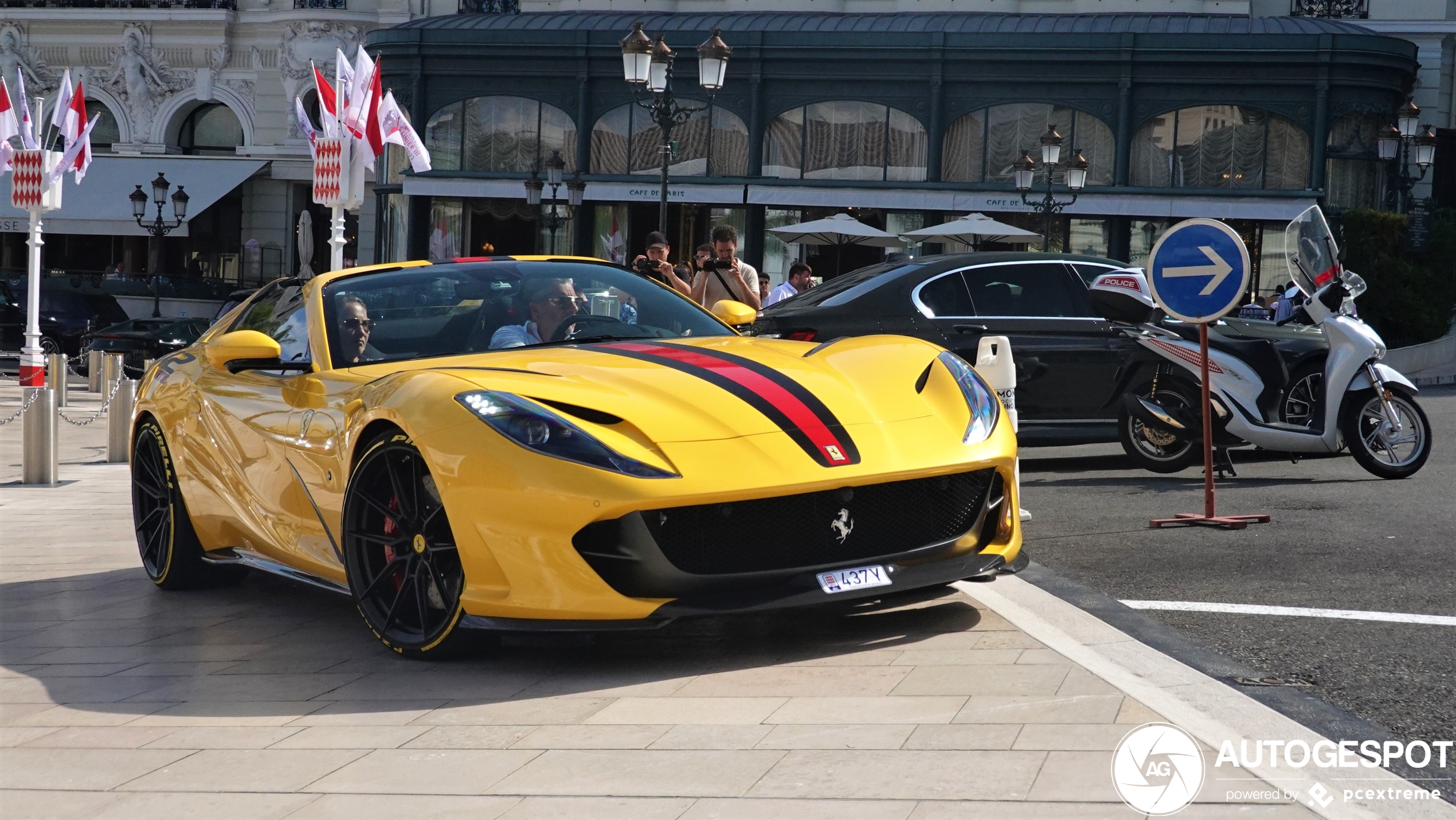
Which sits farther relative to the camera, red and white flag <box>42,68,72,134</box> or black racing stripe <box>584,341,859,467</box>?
red and white flag <box>42,68,72,134</box>

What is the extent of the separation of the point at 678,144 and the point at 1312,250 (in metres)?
28.8

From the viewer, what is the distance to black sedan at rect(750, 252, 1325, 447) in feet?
36.0

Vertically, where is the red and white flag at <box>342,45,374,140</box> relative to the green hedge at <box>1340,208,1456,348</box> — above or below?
above

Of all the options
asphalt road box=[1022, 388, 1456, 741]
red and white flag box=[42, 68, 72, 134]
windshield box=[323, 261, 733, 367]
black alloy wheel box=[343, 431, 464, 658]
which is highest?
red and white flag box=[42, 68, 72, 134]

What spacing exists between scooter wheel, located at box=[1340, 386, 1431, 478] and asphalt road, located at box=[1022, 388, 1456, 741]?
5.2 inches

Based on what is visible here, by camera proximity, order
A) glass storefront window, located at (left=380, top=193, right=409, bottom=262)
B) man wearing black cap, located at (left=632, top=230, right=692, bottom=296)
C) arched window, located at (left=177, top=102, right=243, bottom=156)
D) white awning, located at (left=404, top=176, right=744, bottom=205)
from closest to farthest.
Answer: man wearing black cap, located at (left=632, top=230, right=692, bottom=296)
white awning, located at (left=404, top=176, right=744, bottom=205)
glass storefront window, located at (left=380, top=193, right=409, bottom=262)
arched window, located at (left=177, top=102, right=243, bottom=156)

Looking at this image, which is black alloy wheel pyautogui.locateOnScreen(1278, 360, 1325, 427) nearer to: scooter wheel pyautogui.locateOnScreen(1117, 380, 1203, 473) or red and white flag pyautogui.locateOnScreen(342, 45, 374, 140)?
scooter wheel pyautogui.locateOnScreen(1117, 380, 1203, 473)

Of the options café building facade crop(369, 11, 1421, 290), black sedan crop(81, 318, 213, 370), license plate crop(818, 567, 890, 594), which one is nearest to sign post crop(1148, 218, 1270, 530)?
license plate crop(818, 567, 890, 594)

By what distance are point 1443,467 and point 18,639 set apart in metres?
9.03

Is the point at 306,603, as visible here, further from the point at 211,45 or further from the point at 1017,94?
the point at 211,45

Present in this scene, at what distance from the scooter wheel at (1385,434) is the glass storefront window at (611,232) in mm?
29151

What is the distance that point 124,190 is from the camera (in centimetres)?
4412

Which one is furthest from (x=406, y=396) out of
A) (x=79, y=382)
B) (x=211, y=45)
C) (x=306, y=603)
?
(x=211, y=45)

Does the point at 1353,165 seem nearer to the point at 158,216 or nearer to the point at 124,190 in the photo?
the point at 158,216
